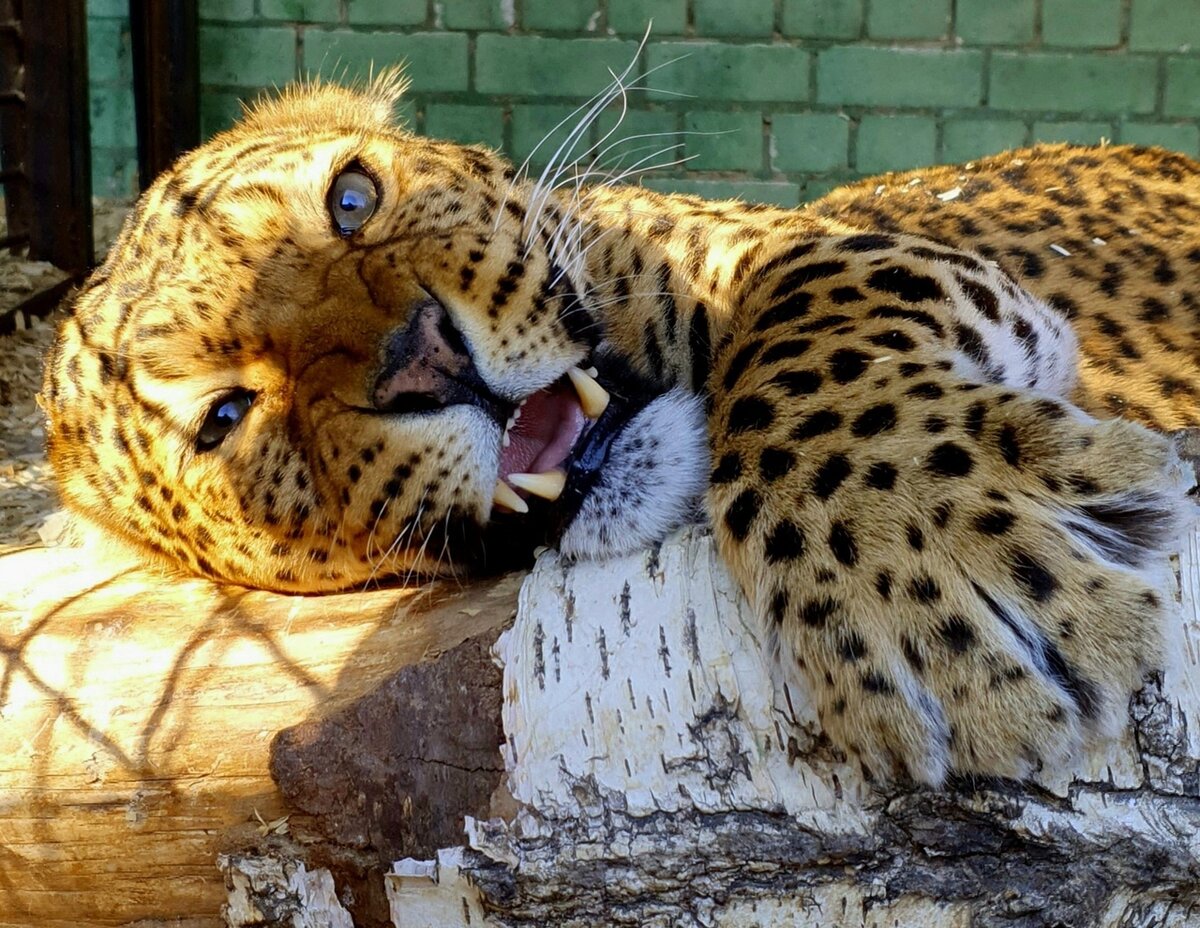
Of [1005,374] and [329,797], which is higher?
[1005,374]

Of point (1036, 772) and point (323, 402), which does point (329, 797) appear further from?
point (1036, 772)

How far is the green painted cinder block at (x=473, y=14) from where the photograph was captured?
8719 millimetres

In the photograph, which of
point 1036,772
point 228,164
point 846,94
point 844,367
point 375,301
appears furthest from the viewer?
point 846,94

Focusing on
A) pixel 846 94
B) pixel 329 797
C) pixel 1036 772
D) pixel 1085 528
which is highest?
pixel 846 94

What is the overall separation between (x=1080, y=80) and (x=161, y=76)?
596 cm

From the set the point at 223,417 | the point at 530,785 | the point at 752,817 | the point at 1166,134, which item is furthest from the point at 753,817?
the point at 1166,134

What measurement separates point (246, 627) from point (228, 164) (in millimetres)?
1253

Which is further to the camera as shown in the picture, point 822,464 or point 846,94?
point 846,94

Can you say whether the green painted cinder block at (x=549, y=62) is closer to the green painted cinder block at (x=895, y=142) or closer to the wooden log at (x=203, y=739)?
the green painted cinder block at (x=895, y=142)

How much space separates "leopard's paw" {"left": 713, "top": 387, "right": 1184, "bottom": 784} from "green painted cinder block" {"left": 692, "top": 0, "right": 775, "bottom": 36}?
22.9 ft

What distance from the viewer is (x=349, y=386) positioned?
8.24ft

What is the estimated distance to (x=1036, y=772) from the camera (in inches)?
76.8

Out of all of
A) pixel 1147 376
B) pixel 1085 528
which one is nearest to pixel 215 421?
pixel 1085 528

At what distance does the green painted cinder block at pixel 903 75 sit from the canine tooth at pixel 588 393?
664 cm
